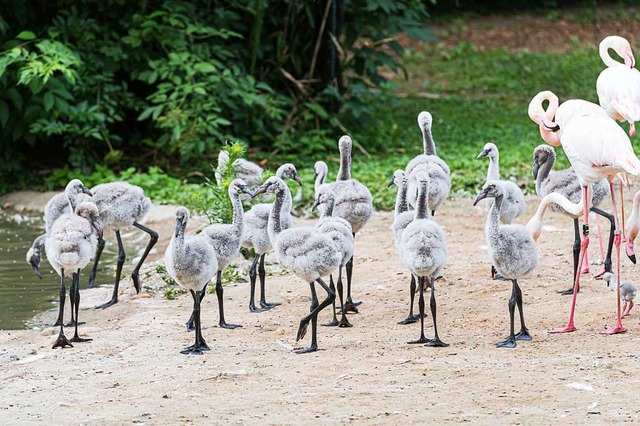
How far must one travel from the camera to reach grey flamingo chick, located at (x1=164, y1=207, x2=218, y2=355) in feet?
23.8

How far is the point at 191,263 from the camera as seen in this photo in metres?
7.26

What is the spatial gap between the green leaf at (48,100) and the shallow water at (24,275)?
49.2 inches

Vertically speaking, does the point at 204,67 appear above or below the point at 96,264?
above

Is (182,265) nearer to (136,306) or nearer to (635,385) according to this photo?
(136,306)

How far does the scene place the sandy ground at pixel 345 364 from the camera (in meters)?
5.94

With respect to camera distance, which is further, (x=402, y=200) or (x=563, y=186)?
(x=563, y=186)

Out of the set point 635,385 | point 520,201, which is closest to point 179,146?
point 520,201

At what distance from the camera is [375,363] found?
6.84 m

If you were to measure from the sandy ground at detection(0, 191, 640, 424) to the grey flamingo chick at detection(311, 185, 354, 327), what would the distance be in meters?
0.17

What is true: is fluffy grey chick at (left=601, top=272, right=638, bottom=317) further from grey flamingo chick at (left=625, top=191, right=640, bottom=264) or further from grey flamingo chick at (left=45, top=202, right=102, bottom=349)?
grey flamingo chick at (left=45, top=202, right=102, bottom=349)

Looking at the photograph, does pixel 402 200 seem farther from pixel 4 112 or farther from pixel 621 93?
pixel 4 112

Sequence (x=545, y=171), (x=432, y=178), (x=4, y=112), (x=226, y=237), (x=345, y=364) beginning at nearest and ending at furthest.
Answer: (x=345, y=364) < (x=226, y=237) < (x=432, y=178) < (x=545, y=171) < (x=4, y=112)

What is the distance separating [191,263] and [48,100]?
6.18m

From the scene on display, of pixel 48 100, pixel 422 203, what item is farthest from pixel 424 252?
pixel 48 100
